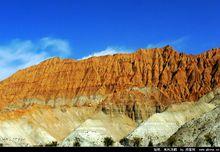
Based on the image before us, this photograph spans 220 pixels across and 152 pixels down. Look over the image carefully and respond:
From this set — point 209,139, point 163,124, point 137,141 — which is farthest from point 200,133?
point 163,124

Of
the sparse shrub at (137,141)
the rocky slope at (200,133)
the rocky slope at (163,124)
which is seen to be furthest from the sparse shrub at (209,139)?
the sparse shrub at (137,141)

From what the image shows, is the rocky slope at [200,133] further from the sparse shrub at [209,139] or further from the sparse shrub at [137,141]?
the sparse shrub at [137,141]

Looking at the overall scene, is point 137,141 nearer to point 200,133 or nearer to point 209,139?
point 200,133

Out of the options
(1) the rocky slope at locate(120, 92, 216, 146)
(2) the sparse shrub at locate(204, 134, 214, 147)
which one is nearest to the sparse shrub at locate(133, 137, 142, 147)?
(1) the rocky slope at locate(120, 92, 216, 146)

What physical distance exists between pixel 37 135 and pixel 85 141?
99.1 feet

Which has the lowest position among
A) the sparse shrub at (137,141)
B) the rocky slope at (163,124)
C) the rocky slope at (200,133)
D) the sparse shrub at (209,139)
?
the sparse shrub at (209,139)

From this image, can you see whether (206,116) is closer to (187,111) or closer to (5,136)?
(187,111)

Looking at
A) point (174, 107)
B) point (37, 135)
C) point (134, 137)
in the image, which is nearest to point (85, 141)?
point (134, 137)

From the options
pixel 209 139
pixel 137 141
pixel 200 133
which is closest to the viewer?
pixel 209 139

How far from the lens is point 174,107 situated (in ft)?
645

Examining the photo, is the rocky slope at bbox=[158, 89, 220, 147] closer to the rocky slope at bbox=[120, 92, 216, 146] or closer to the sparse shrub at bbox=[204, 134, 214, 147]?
the sparse shrub at bbox=[204, 134, 214, 147]

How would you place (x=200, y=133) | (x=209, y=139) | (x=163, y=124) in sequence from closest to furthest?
(x=209, y=139)
(x=200, y=133)
(x=163, y=124)

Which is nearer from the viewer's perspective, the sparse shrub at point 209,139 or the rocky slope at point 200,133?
the sparse shrub at point 209,139

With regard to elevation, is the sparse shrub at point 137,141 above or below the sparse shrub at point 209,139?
above
